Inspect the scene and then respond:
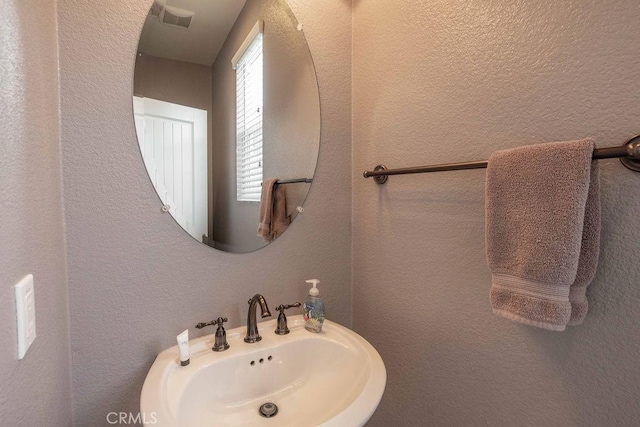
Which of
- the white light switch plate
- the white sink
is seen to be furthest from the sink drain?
the white light switch plate

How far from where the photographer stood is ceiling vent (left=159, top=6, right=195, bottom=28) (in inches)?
34.4

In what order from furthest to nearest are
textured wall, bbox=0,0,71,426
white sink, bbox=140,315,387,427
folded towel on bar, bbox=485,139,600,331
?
white sink, bbox=140,315,387,427, folded towel on bar, bbox=485,139,600,331, textured wall, bbox=0,0,71,426

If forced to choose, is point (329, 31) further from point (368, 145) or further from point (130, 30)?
point (130, 30)

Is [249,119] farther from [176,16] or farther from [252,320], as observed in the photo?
[252,320]

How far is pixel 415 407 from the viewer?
993 millimetres

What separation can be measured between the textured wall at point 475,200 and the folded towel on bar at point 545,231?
53 millimetres

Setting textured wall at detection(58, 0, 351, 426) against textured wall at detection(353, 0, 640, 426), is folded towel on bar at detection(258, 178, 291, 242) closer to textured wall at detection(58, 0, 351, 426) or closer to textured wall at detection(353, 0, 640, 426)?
textured wall at detection(58, 0, 351, 426)

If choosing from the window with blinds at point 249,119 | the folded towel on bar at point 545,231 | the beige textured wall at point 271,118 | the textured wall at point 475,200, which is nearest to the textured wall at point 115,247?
the beige textured wall at point 271,118

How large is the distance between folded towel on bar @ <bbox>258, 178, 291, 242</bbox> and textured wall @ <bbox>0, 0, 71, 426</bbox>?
0.54 meters

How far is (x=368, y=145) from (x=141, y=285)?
2.93 ft

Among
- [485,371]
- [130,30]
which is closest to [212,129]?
[130,30]

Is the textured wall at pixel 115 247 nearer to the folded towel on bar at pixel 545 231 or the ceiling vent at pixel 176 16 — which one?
the ceiling vent at pixel 176 16

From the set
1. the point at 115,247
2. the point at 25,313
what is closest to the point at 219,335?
the point at 115,247

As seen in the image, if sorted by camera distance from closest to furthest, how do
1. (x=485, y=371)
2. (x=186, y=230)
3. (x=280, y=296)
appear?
(x=485, y=371) < (x=186, y=230) < (x=280, y=296)
